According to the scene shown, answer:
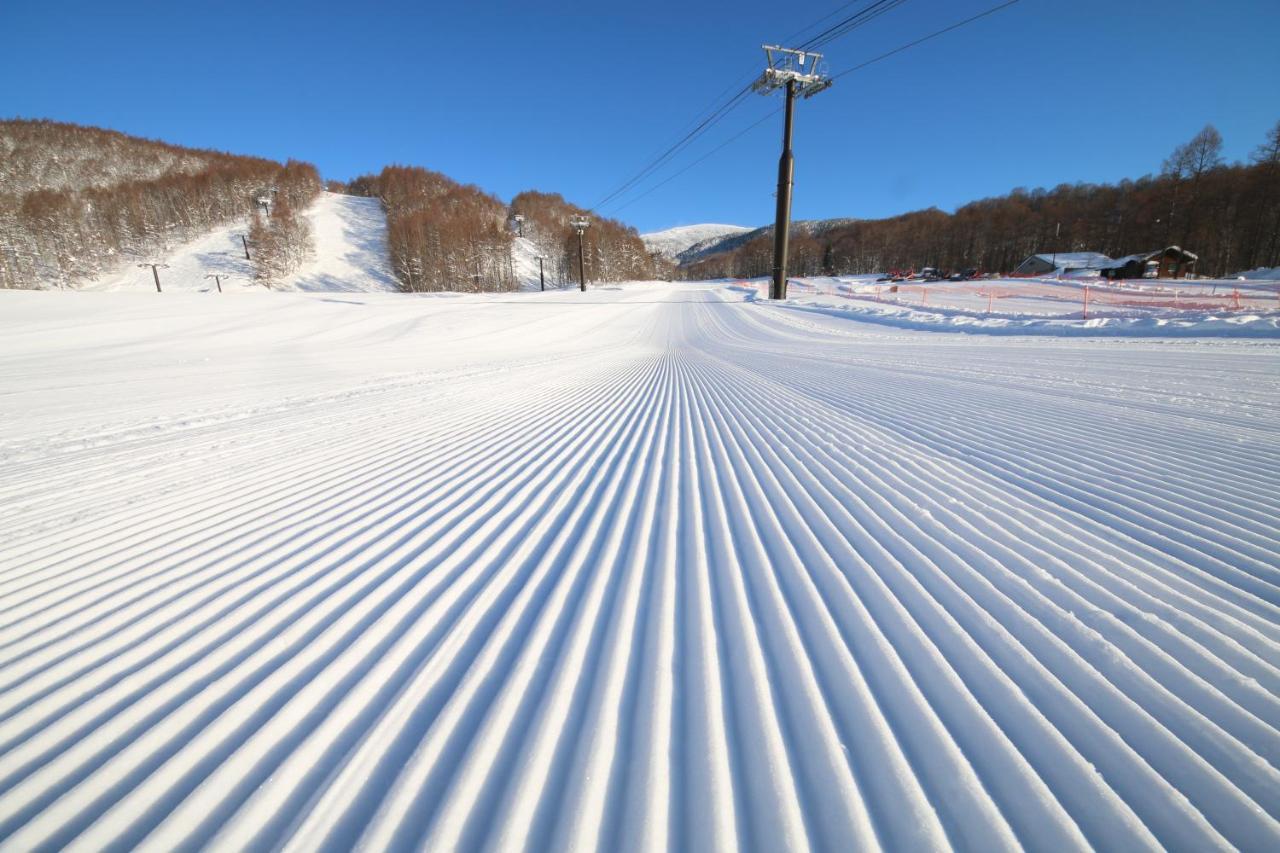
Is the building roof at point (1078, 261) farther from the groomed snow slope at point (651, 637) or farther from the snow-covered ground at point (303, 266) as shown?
the snow-covered ground at point (303, 266)

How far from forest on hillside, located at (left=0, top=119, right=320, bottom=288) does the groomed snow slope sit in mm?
55837

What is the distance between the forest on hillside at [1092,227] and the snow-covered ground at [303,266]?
227 feet

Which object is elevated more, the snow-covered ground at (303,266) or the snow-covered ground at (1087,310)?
the snow-covered ground at (303,266)

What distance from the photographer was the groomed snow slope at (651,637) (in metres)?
1.15

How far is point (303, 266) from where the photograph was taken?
4981 cm

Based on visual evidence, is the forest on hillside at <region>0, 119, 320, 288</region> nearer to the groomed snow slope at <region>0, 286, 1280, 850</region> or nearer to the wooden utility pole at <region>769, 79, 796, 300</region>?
the wooden utility pole at <region>769, 79, 796, 300</region>

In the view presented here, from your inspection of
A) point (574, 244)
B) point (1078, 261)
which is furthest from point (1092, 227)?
point (574, 244)

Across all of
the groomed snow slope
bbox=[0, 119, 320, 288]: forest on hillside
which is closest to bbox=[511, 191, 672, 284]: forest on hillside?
bbox=[0, 119, 320, 288]: forest on hillside

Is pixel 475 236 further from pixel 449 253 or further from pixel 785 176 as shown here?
pixel 785 176

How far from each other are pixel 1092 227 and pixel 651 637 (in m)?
80.1

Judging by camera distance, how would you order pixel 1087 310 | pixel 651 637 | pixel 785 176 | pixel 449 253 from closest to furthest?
pixel 651 637 < pixel 1087 310 < pixel 785 176 < pixel 449 253

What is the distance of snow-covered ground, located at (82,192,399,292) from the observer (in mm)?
45406

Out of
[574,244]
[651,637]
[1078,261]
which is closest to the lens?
[651,637]

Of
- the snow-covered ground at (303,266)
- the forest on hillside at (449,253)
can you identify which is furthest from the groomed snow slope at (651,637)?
the snow-covered ground at (303,266)
